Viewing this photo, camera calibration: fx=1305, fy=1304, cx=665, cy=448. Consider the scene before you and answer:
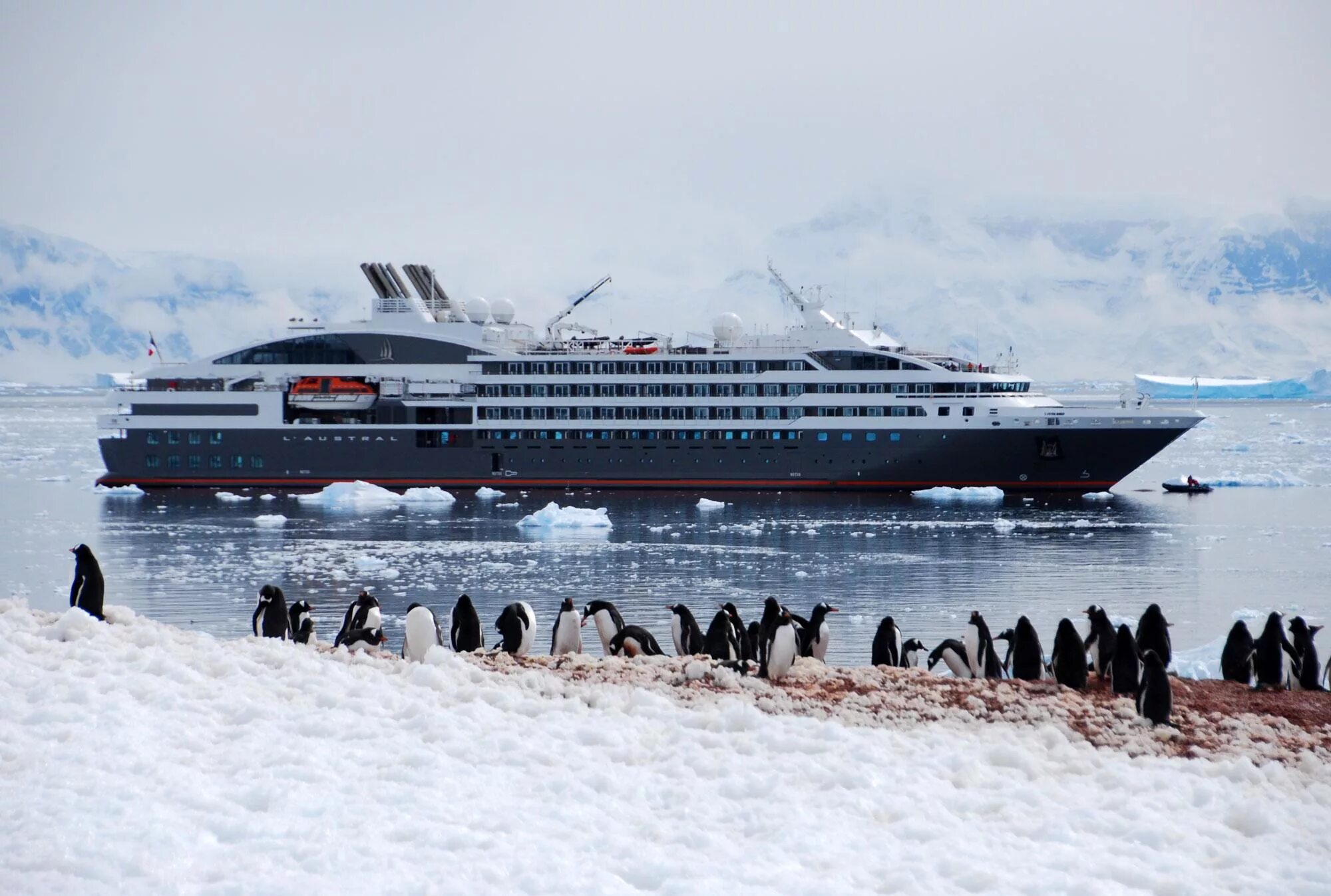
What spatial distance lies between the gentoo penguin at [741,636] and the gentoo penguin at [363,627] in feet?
11.5

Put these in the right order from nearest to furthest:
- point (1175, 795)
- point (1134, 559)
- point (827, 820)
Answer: point (827, 820)
point (1175, 795)
point (1134, 559)

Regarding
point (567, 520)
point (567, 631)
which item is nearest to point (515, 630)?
point (567, 631)

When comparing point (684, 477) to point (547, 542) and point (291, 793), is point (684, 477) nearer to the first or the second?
point (547, 542)

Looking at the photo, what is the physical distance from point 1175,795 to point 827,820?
2416mm

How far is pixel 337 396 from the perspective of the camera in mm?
47844

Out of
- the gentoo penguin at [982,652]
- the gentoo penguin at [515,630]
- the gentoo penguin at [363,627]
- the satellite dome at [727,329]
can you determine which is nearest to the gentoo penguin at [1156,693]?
the gentoo penguin at [982,652]

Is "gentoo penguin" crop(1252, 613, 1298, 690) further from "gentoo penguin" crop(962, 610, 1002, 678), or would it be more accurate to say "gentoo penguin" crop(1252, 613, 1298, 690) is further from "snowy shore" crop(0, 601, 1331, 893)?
"gentoo penguin" crop(962, 610, 1002, 678)

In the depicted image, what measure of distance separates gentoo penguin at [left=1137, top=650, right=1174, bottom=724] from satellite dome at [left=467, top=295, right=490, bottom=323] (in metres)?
42.8

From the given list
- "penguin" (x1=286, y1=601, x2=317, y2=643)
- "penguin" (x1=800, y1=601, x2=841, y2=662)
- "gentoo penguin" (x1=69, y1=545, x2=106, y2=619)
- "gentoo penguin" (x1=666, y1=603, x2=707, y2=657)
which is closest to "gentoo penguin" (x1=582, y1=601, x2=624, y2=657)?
"gentoo penguin" (x1=666, y1=603, x2=707, y2=657)

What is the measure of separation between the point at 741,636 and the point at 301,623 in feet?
15.6

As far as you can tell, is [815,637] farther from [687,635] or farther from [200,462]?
[200,462]

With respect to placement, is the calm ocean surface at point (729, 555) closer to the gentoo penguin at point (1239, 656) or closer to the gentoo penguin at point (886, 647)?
the gentoo penguin at point (886, 647)

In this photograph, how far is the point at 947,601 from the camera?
71.7ft

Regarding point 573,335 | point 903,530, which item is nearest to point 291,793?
point 903,530
